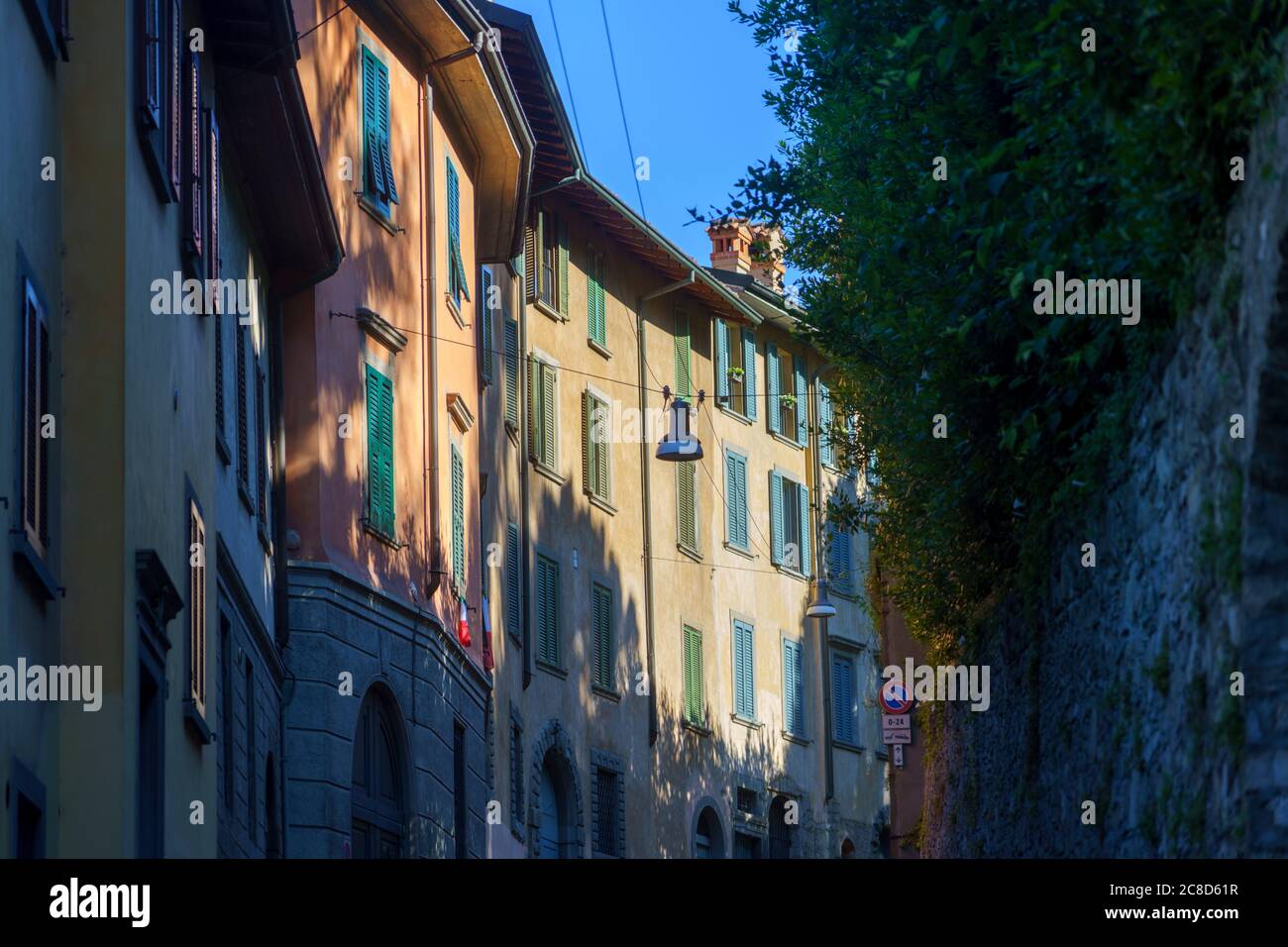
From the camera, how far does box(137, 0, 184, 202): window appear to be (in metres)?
13.3

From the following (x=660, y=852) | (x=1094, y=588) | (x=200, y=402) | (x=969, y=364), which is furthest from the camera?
(x=660, y=852)

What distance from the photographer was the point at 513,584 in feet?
107

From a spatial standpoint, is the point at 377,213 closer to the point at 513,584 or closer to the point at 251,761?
the point at 251,761

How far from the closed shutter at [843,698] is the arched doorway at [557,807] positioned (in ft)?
39.9

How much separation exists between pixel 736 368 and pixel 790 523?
3.82 meters

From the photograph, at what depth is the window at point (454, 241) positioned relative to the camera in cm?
2673

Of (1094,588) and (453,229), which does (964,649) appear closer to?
(1094,588)

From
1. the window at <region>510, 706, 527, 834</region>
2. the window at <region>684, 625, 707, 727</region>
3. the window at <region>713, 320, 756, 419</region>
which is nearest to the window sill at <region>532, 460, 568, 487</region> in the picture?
the window at <region>510, 706, 527, 834</region>

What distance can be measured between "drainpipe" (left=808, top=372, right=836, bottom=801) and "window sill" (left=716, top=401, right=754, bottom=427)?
222 centimetres

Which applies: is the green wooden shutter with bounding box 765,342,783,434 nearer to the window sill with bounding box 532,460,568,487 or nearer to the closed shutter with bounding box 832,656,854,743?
the closed shutter with bounding box 832,656,854,743

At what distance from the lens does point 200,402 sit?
16.0 m

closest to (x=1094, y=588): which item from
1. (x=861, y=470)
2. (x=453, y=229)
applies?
(x=861, y=470)

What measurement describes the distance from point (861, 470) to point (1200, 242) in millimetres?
12648

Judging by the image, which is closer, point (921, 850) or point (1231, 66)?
point (1231, 66)
